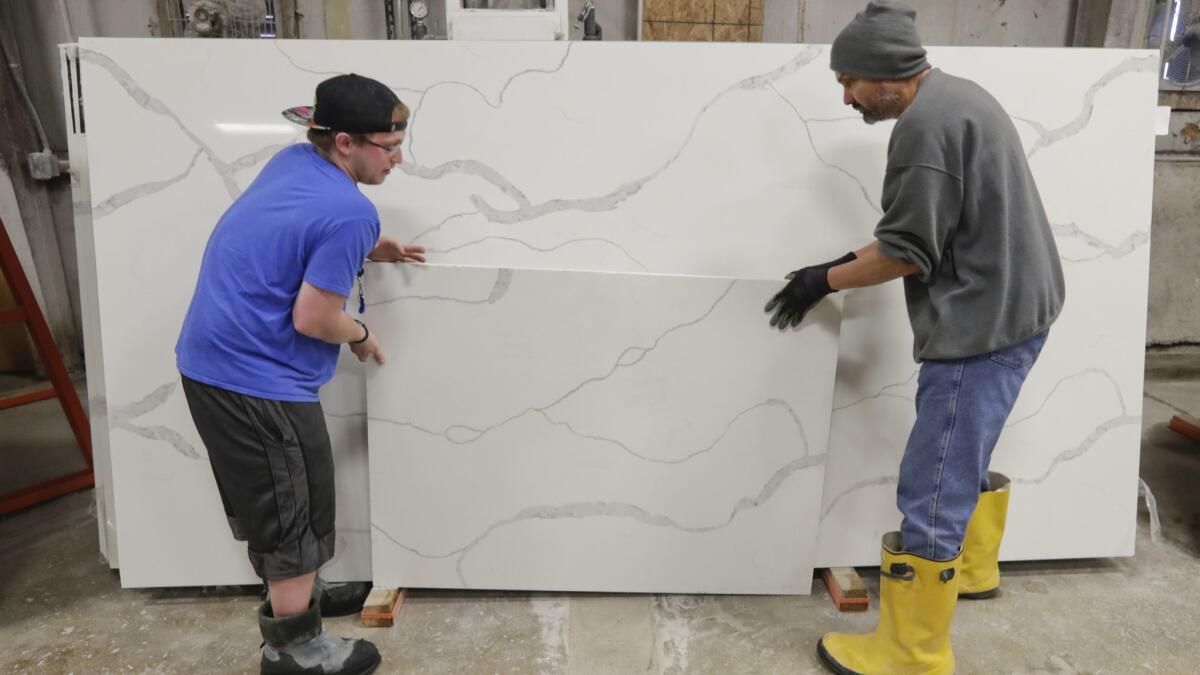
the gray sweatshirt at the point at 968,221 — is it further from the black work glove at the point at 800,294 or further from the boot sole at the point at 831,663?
the boot sole at the point at 831,663

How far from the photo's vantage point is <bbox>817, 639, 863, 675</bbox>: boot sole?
1.60m

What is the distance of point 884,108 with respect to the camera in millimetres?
1468

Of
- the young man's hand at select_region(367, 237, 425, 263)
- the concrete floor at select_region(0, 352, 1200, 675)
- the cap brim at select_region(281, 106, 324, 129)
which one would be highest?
the cap brim at select_region(281, 106, 324, 129)

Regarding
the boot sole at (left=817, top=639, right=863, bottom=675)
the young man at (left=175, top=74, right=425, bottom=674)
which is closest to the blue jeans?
the boot sole at (left=817, top=639, right=863, bottom=675)

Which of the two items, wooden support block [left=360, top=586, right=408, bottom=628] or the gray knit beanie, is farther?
wooden support block [left=360, top=586, right=408, bottom=628]

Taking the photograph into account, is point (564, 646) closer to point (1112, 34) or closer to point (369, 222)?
point (369, 222)

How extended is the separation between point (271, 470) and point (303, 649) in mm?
418

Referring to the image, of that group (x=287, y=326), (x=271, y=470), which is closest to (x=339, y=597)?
(x=271, y=470)

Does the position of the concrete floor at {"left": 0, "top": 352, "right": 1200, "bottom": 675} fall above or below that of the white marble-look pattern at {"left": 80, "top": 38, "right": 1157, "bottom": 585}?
below

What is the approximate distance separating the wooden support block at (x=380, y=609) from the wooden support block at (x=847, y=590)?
1090 millimetres

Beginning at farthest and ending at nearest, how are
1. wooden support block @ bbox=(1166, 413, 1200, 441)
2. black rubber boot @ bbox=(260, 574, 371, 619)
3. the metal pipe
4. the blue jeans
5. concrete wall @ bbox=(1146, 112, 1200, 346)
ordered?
concrete wall @ bbox=(1146, 112, 1200, 346) < the metal pipe < wooden support block @ bbox=(1166, 413, 1200, 441) < black rubber boot @ bbox=(260, 574, 371, 619) < the blue jeans

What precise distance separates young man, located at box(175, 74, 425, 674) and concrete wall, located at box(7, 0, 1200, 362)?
1.74 meters

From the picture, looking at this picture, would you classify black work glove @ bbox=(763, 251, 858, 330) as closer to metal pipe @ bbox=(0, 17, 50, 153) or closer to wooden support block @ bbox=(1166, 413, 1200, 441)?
wooden support block @ bbox=(1166, 413, 1200, 441)

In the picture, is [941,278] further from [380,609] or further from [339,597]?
[339,597]
